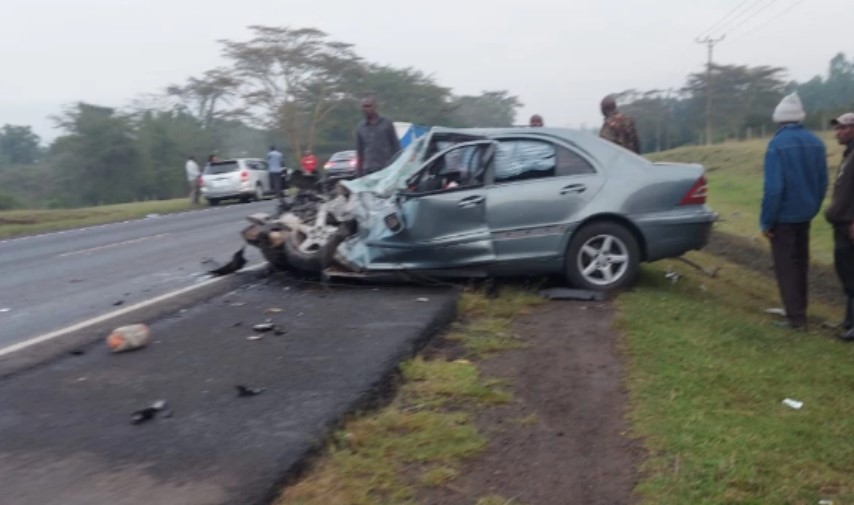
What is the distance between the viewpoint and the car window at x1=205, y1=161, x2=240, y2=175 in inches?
1260

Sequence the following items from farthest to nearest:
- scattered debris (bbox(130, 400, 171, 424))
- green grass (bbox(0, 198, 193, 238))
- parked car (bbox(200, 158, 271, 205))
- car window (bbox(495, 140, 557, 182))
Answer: parked car (bbox(200, 158, 271, 205)) < green grass (bbox(0, 198, 193, 238)) < car window (bbox(495, 140, 557, 182)) < scattered debris (bbox(130, 400, 171, 424))

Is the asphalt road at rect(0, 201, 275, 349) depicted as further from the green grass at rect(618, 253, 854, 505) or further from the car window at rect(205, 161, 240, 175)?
the car window at rect(205, 161, 240, 175)

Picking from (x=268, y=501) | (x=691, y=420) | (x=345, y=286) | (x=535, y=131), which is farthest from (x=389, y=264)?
(x=268, y=501)

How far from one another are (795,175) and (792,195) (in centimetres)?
17

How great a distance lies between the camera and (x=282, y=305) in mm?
8398

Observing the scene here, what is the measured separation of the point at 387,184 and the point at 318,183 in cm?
164

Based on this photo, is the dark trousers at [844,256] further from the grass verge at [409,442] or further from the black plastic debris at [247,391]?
the black plastic debris at [247,391]

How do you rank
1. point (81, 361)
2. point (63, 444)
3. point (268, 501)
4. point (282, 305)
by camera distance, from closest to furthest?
point (268, 501)
point (63, 444)
point (81, 361)
point (282, 305)

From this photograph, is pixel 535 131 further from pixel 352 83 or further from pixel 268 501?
pixel 352 83

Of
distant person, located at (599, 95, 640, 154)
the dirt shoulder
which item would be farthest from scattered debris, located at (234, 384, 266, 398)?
distant person, located at (599, 95, 640, 154)

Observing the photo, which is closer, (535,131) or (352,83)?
(535,131)

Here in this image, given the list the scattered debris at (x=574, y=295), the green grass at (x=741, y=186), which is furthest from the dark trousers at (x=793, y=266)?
the green grass at (x=741, y=186)

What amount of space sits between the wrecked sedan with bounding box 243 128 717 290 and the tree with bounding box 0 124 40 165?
63.9 m

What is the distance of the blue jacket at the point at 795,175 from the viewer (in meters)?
7.80
